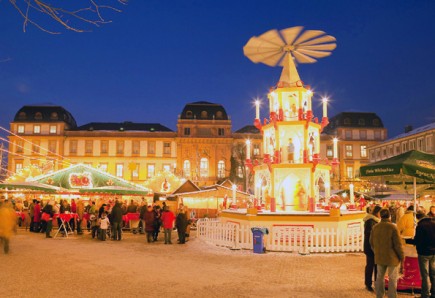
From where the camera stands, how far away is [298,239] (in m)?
15.0

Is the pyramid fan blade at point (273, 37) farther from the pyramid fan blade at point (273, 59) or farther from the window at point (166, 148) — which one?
the window at point (166, 148)

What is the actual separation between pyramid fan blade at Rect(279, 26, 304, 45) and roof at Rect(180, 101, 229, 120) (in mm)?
46861

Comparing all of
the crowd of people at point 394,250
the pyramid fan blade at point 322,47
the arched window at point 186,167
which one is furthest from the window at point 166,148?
the crowd of people at point 394,250

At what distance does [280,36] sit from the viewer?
18.8 m

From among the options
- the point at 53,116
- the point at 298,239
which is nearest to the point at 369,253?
the point at 298,239

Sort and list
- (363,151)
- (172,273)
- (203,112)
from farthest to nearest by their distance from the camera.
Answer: (363,151) < (203,112) < (172,273)

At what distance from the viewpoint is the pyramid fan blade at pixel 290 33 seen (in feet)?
59.2

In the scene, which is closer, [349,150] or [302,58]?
[302,58]

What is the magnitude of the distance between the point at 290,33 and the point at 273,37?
76 cm

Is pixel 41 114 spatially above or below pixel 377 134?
above

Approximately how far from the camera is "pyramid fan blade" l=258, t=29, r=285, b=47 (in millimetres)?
18513

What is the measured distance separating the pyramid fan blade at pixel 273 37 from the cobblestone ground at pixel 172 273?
9.26 meters

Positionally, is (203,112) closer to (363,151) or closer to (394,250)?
(363,151)

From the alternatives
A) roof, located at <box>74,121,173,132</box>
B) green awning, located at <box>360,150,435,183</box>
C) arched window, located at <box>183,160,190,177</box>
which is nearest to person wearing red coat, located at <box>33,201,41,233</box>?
green awning, located at <box>360,150,435,183</box>
